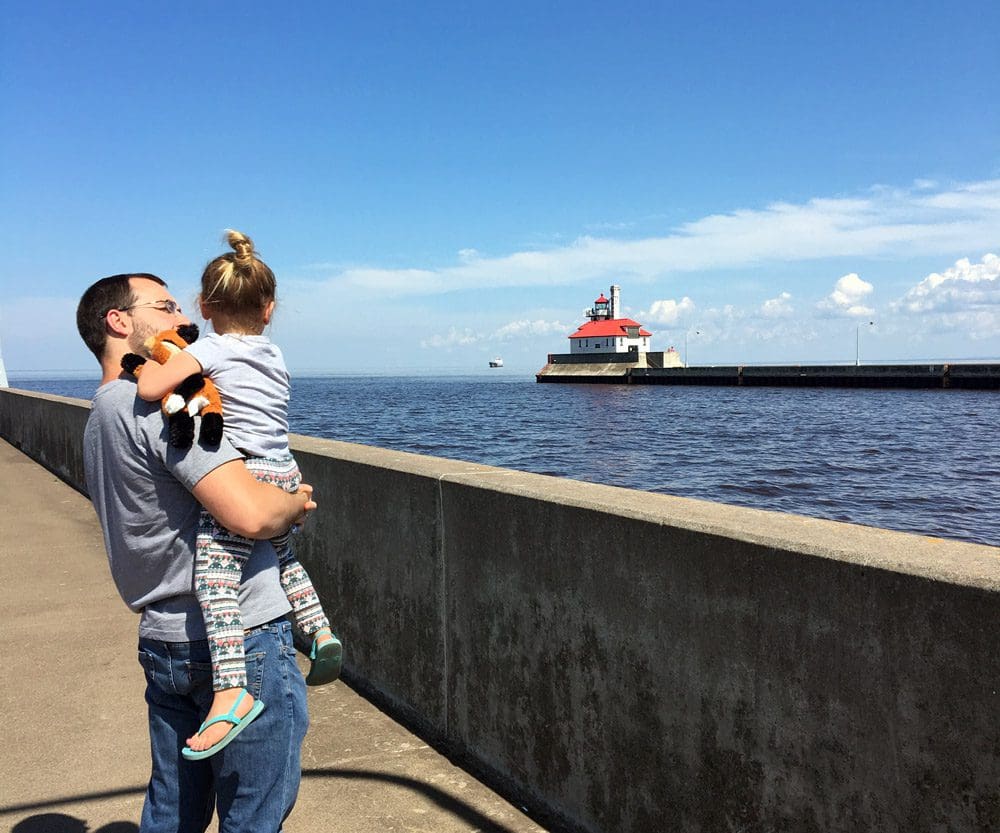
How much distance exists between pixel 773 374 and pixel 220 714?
95387 millimetres

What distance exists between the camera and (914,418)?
169ft

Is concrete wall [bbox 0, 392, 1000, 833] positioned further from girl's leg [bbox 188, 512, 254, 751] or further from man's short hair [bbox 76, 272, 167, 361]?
man's short hair [bbox 76, 272, 167, 361]

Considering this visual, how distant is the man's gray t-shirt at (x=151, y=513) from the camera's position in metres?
1.79

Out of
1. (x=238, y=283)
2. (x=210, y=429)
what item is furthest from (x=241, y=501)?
(x=238, y=283)

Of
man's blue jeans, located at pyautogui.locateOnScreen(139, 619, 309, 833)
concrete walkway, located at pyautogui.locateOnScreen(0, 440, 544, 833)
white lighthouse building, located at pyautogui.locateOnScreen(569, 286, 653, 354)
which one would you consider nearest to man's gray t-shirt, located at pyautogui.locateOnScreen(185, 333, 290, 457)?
man's blue jeans, located at pyautogui.locateOnScreen(139, 619, 309, 833)

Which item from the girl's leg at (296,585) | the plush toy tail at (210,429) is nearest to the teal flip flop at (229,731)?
the girl's leg at (296,585)

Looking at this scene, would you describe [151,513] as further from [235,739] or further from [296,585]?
[235,739]

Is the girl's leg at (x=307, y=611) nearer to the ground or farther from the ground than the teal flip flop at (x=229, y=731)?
farther from the ground

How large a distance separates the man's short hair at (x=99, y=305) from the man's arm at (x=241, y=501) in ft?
1.52

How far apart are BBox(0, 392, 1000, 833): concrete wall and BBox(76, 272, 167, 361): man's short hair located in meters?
1.59

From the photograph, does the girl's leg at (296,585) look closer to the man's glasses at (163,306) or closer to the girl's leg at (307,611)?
the girl's leg at (307,611)

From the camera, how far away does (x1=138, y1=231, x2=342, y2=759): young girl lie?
179 centimetres

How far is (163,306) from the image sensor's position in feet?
6.55

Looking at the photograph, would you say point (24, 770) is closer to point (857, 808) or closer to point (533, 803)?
point (533, 803)
